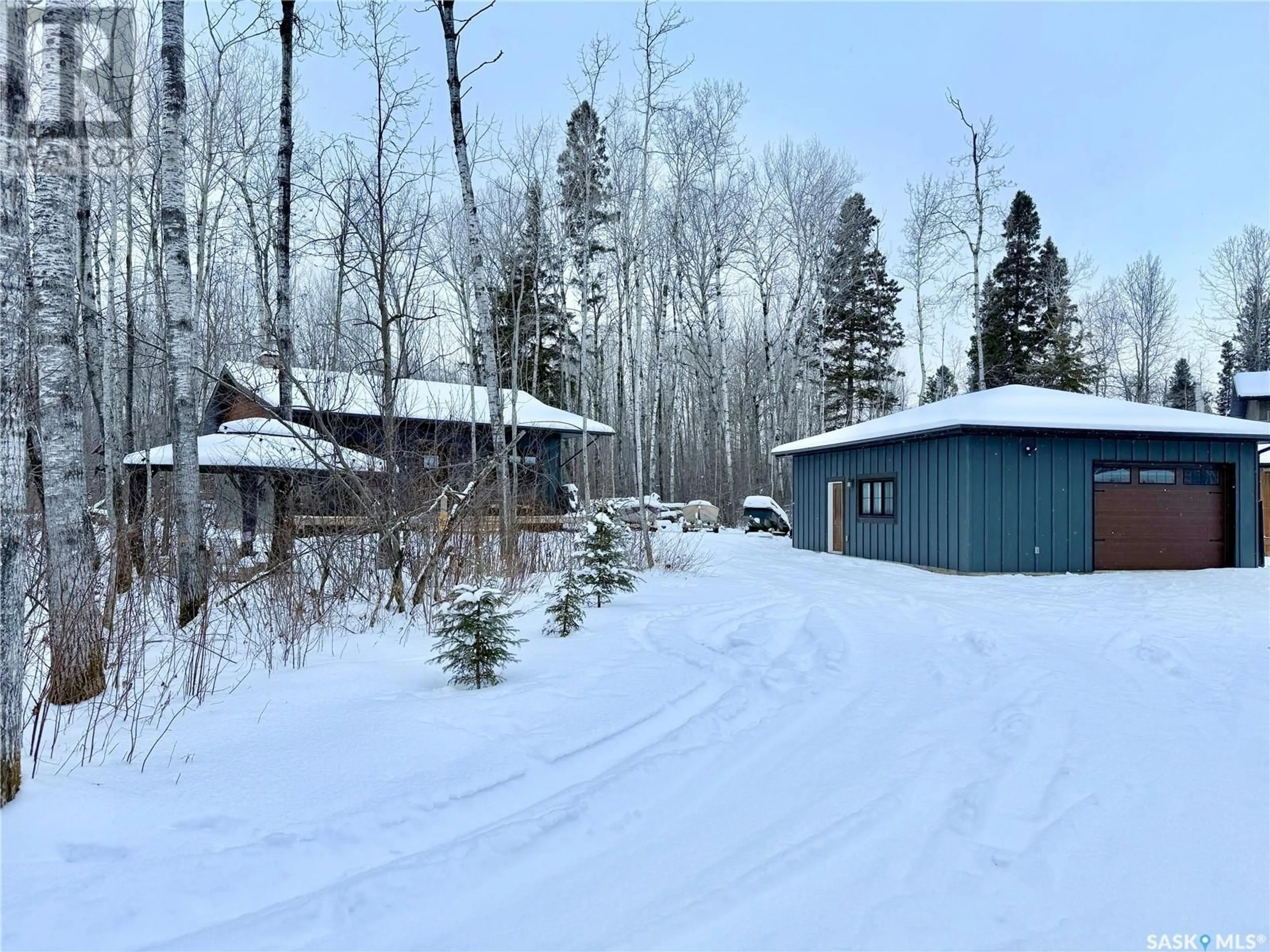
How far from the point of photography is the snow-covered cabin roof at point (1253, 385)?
21.6m

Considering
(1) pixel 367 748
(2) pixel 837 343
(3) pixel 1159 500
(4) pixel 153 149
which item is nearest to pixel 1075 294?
(2) pixel 837 343

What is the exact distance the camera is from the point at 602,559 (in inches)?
269

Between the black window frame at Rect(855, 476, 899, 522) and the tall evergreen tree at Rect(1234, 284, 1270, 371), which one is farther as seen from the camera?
the tall evergreen tree at Rect(1234, 284, 1270, 371)

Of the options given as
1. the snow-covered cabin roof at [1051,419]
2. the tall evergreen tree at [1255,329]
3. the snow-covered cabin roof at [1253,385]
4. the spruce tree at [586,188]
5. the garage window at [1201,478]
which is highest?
the spruce tree at [586,188]

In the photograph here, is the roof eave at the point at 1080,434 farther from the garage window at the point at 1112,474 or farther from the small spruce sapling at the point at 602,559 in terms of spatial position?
the small spruce sapling at the point at 602,559

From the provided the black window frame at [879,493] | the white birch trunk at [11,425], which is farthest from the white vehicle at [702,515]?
the white birch trunk at [11,425]

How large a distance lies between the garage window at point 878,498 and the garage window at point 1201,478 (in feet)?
14.4

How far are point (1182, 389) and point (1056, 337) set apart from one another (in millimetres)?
12652

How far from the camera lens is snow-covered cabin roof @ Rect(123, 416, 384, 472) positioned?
5980 mm

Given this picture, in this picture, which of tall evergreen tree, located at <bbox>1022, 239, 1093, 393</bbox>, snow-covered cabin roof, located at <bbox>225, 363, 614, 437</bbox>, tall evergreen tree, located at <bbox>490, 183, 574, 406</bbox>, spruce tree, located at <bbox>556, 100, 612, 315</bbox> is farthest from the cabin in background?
tall evergreen tree, located at <bbox>1022, 239, 1093, 393</bbox>

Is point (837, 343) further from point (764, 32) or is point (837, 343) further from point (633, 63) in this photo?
point (633, 63)

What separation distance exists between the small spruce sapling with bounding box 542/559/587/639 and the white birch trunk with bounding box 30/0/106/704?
9.23 feet

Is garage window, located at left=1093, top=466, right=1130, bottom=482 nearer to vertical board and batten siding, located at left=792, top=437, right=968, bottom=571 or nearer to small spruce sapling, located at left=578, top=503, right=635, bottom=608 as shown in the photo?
vertical board and batten siding, located at left=792, top=437, right=968, bottom=571

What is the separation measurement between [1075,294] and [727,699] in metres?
29.1
